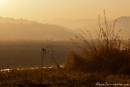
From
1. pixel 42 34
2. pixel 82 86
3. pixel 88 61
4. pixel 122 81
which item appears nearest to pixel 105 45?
pixel 88 61

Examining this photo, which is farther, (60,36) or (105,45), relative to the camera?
(60,36)

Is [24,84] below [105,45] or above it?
below

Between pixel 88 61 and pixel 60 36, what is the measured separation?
236ft

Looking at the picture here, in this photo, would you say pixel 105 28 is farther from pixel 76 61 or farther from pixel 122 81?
pixel 122 81

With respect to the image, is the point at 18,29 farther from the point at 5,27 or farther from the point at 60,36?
the point at 60,36

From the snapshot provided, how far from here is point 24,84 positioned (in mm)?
7785

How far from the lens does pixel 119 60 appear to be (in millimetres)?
10891

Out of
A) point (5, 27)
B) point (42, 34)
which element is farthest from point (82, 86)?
point (42, 34)

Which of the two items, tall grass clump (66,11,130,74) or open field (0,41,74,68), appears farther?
open field (0,41,74,68)

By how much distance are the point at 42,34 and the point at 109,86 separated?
72757mm

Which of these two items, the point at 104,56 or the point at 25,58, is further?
the point at 25,58

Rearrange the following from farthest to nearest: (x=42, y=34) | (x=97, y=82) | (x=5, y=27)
Result: (x=42, y=34) → (x=5, y=27) → (x=97, y=82)

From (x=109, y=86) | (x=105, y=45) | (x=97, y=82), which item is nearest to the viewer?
(x=109, y=86)

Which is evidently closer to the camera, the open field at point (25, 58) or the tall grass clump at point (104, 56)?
the tall grass clump at point (104, 56)
